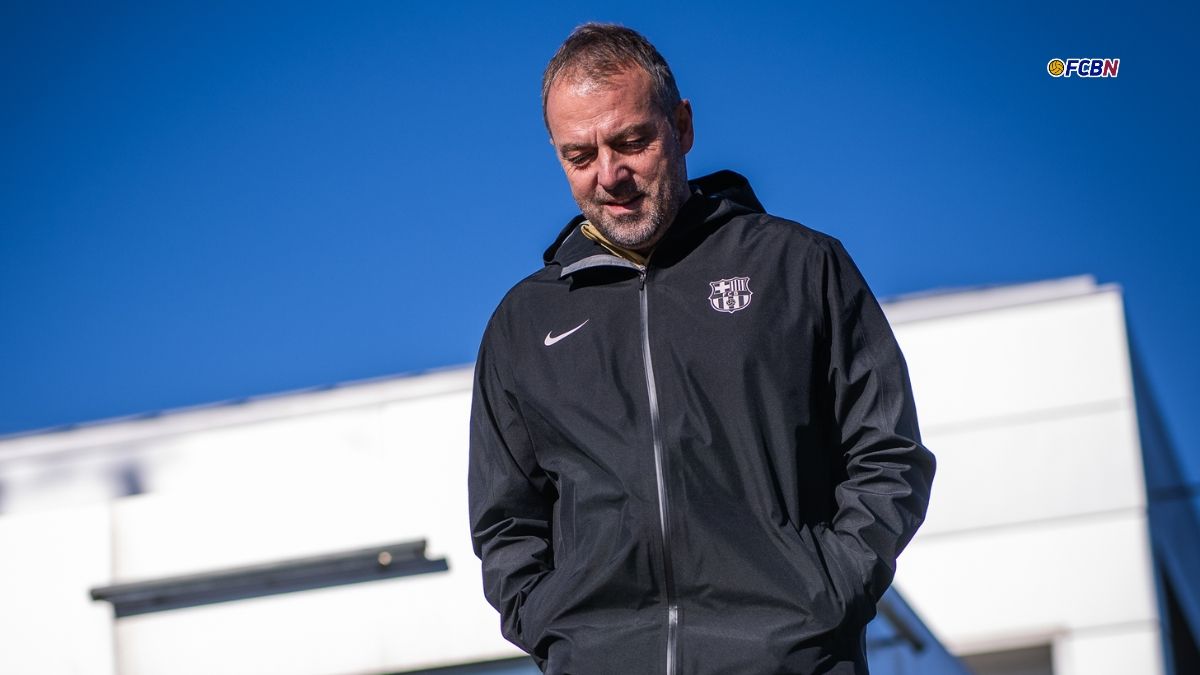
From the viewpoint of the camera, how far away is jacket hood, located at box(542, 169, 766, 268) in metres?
2.50

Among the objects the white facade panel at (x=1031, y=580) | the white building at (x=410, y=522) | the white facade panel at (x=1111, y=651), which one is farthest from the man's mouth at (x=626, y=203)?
the white facade panel at (x=1111, y=651)

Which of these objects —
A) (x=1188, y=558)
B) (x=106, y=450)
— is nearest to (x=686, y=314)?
(x=106, y=450)

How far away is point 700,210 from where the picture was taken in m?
2.52

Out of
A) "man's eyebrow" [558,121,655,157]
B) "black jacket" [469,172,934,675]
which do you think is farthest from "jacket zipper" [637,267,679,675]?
"man's eyebrow" [558,121,655,157]

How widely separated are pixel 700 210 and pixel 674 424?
1.56 feet

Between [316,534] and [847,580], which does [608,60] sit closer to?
[847,580]

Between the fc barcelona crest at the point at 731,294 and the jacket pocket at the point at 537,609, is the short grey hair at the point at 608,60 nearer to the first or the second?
the fc barcelona crest at the point at 731,294

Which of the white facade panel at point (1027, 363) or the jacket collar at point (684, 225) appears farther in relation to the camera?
the white facade panel at point (1027, 363)

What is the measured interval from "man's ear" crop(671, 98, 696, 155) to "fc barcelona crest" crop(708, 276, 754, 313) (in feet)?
1.09

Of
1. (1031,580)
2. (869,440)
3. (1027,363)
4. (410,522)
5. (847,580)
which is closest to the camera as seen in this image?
(847,580)

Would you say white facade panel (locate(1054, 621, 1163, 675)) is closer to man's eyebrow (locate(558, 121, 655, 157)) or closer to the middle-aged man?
the middle-aged man

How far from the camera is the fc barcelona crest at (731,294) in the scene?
2354 millimetres
